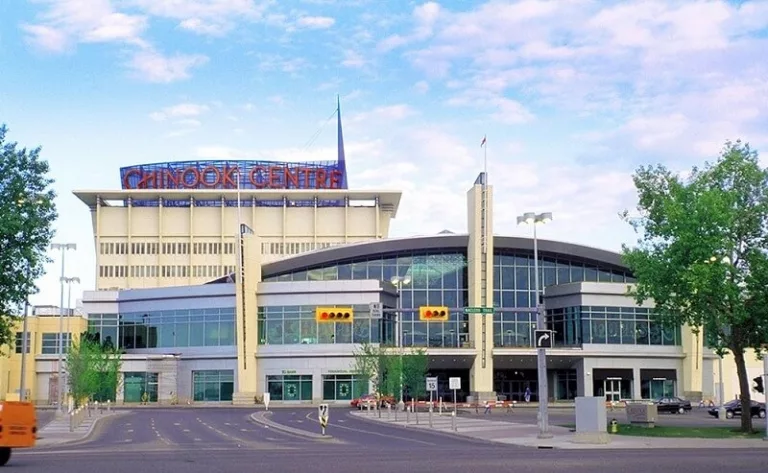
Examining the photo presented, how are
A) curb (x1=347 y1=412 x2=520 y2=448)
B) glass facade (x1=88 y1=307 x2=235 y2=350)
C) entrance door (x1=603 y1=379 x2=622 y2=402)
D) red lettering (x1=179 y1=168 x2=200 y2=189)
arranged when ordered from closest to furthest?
curb (x1=347 y1=412 x2=520 y2=448), entrance door (x1=603 y1=379 x2=622 y2=402), glass facade (x1=88 y1=307 x2=235 y2=350), red lettering (x1=179 y1=168 x2=200 y2=189)

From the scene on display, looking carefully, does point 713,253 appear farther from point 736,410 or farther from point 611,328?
point 611,328

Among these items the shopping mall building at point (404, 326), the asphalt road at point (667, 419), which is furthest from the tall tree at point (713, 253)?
the shopping mall building at point (404, 326)

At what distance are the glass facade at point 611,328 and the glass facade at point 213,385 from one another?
3316 centimetres

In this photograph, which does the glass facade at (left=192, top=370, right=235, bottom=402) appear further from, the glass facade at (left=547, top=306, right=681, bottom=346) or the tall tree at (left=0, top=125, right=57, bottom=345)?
the tall tree at (left=0, top=125, right=57, bottom=345)

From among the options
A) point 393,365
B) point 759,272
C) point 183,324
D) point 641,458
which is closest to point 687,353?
point 393,365

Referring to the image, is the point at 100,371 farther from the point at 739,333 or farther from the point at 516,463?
the point at 516,463

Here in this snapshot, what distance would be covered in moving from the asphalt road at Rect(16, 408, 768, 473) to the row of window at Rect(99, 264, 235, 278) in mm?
94962

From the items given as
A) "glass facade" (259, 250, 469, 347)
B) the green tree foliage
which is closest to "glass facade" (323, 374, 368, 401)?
"glass facade" (259, 250, 469, 347)

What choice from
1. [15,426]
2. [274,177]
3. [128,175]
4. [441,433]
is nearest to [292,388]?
[274,177]

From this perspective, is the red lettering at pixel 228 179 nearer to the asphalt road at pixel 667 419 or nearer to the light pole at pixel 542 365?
the asphalt road at pixel 667 419

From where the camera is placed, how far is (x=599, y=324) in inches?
4016

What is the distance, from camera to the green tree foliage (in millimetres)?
86688

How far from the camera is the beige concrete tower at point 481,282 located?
10012 cm

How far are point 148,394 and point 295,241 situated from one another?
1725 inches
